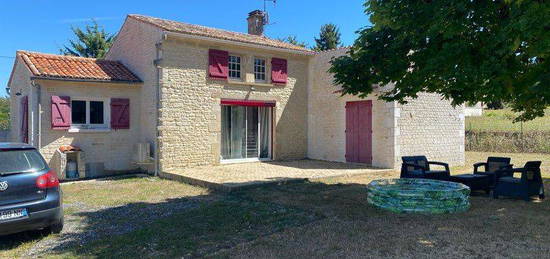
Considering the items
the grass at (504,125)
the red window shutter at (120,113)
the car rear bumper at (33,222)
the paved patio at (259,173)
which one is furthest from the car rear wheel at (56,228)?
the grass at (504,125)

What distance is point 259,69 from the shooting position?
46.7 ft

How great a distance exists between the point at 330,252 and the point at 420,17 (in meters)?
3.76

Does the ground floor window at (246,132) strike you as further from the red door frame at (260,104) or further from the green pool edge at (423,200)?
the green pool edge at (423,200)

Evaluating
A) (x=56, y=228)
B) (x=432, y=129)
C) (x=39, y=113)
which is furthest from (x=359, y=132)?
(x=56, y=228)

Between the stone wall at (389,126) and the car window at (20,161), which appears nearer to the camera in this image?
the car window at (20,161)

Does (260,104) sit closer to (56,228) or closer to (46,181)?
(56,228)

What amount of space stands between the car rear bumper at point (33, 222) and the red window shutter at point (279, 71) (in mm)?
9597

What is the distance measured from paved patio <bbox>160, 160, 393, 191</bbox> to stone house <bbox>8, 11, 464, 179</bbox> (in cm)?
71

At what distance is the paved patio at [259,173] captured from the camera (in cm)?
973

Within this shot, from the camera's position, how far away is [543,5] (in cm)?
486

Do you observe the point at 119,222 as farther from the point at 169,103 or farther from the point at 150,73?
the point at 150,73

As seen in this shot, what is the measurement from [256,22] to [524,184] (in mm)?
13714

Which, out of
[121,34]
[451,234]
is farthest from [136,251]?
[121,34]

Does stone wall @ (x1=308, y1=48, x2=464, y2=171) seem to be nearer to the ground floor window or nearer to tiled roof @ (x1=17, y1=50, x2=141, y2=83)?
the ground floor window
